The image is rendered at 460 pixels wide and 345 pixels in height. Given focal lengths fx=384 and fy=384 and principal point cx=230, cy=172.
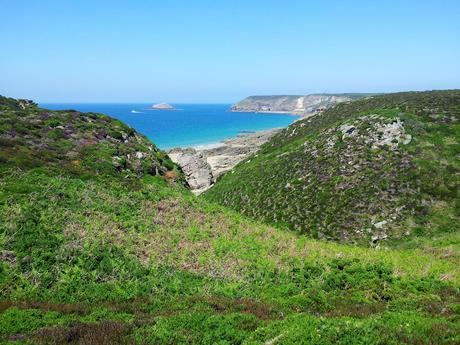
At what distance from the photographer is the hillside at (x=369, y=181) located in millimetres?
35906

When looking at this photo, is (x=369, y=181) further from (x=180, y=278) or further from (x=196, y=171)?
(x=196, y=171)

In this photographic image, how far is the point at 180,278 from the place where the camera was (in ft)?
66.8

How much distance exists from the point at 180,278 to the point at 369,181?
27.9m

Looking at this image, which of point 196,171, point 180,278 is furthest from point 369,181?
point 196,171

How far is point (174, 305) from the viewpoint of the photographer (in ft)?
53.7

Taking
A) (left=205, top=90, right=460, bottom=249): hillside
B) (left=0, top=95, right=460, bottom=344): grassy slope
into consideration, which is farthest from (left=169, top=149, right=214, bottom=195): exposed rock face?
(left=0, top=95, right=460, bottom=344): grassy slope

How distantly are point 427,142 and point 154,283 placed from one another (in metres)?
38.1

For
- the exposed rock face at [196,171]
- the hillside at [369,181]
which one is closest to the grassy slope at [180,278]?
the hillside at [369,181]

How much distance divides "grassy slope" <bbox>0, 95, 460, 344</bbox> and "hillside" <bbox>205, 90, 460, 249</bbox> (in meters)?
Answer: 7.23

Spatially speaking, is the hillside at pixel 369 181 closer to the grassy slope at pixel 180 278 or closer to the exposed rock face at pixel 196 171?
the grassy slope at pixel 180 278

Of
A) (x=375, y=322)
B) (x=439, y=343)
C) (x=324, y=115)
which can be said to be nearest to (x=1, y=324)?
(x=375, y=322)

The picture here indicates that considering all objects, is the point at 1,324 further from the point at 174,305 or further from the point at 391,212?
the point at 391,212

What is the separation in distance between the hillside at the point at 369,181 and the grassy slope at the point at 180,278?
285 inches

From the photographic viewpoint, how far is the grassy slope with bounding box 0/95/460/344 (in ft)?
40.4
